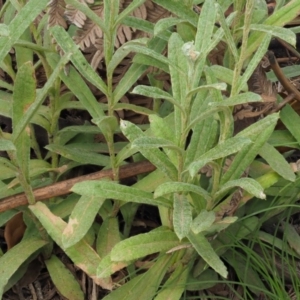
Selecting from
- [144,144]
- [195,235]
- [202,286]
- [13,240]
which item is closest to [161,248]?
[195,235]

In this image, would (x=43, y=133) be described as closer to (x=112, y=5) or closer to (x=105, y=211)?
(x=105, y=211)

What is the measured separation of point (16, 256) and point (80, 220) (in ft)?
0.64

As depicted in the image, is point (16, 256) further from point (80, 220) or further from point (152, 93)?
point (152, 93)

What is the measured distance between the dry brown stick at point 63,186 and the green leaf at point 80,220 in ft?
0.19

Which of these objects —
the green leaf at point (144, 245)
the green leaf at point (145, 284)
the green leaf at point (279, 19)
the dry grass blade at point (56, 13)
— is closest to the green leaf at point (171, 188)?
the green leaf at point (144, 245)

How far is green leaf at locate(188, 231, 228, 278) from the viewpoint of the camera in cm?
110

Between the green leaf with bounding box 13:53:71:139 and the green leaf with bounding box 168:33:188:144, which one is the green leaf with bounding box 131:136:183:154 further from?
the green leaf with bounding box 13:53:71:139

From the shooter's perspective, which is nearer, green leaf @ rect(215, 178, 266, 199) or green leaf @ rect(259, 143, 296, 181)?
green leaf @ rect(215, 178, 266, 199)

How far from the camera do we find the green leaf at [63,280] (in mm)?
1312

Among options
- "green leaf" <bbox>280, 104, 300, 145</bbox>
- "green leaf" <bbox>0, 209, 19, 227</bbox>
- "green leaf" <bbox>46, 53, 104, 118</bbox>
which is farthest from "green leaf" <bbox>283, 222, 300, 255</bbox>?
"green leaf" <bbox>0, 209, 19, 227</bbox>

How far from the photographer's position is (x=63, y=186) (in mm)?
1302

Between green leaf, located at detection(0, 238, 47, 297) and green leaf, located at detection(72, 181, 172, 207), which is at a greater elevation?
green leaf, located at detection(72, 181, 172, 207)

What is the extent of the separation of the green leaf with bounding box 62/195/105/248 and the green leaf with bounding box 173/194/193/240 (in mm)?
196

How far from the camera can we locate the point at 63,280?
52.5 inches
